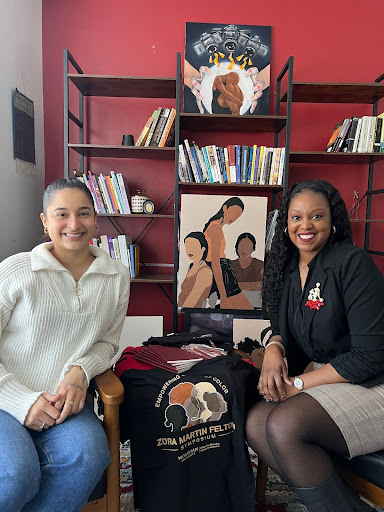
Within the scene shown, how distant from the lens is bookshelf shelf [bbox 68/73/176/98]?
2.43m

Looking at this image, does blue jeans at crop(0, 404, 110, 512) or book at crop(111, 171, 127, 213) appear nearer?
blue jeans at crop(0, 404, 110, 512)

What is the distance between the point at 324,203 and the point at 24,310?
108 centimetres

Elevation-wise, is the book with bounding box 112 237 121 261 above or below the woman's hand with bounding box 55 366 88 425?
above

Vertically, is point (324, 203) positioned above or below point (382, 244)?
above

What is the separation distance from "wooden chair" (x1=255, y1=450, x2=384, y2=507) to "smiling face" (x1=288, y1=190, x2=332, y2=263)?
2.27ft

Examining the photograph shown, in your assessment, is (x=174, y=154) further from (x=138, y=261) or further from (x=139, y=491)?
(x=139, y=491)

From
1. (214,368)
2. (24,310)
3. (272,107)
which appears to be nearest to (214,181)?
(272,107)

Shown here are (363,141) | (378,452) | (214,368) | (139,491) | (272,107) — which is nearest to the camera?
(378,452)

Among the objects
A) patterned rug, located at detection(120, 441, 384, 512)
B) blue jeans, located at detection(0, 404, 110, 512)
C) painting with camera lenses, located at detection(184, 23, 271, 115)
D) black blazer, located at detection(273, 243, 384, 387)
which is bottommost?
patterned rug, located at detection(120, 441, 384, 512)

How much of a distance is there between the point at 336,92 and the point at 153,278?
1.75 metres

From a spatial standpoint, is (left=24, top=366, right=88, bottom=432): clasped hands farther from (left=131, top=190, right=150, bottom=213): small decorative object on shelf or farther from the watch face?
(left=131, top=190, right=150, bottom=213): small decorative object on shelf

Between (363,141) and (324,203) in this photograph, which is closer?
(324,203)

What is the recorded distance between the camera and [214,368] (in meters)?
1.39

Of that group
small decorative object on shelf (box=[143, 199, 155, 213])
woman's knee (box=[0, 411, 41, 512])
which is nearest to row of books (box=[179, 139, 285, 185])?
small decorative object on shelf (box=[143, 199, 155, 213])
